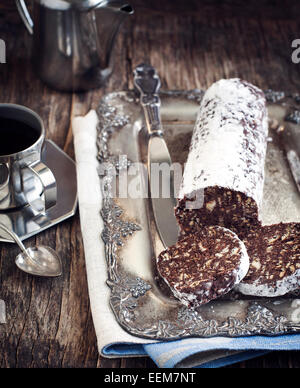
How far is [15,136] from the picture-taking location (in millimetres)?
1647

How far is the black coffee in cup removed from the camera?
1.61 meters

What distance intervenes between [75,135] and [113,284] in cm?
69

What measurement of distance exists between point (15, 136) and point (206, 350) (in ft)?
2.88

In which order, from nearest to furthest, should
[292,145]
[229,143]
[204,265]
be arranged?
[204,265]
[229,143]
[292,145]

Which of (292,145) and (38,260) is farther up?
(292,145)

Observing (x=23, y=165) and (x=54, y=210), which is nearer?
(x=23, y=165)

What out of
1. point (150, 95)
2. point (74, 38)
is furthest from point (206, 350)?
point (74, 38)

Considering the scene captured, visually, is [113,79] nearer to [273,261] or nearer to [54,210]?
[54,210]

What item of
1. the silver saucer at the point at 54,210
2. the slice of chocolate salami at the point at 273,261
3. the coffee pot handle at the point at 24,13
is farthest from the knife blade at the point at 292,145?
the coffee pot handle at the point at 24,13

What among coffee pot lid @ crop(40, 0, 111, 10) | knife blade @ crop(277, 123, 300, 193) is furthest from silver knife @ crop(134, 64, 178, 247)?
knife blade @ crop(277, 123, 300, 193)

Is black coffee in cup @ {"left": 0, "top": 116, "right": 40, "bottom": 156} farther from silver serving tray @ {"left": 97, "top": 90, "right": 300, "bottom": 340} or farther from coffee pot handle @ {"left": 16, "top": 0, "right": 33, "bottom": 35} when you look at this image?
coffee pot handle @ {"left": 16, "top": 0, "right": 33, "bottom": 35}

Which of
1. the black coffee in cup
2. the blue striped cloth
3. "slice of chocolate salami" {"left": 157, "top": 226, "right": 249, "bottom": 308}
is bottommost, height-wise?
the blue striped cloth

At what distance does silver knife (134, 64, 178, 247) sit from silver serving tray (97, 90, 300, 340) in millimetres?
32

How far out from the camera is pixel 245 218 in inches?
64.1
